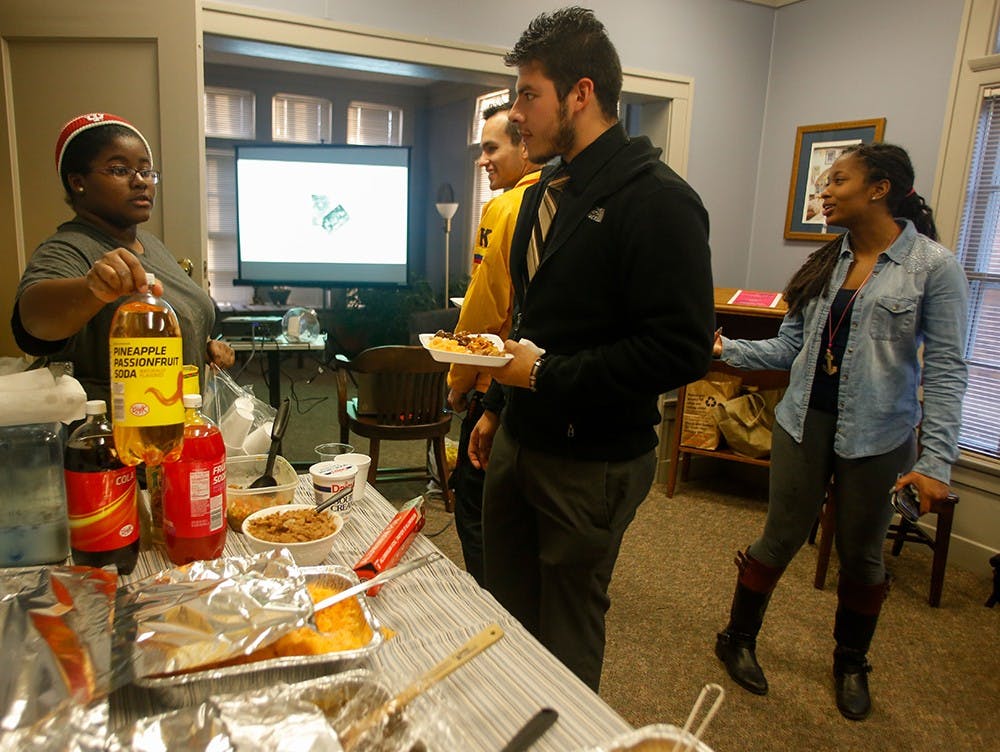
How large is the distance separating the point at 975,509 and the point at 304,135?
6814mm

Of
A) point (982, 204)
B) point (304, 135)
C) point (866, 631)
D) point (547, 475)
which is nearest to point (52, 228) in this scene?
point (547, 475)

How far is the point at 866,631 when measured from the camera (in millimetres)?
2000

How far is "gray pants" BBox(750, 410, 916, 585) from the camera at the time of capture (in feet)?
6.10

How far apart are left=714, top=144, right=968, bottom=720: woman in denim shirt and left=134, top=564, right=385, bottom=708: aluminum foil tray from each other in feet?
5.07

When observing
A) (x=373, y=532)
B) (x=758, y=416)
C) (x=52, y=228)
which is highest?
(x=52, y=228)

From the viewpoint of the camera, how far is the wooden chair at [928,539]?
2.55 m

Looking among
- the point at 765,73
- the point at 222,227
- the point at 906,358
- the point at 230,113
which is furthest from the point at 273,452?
the point at 230,113

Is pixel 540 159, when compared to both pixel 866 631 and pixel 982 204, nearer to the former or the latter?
pixel 866 631

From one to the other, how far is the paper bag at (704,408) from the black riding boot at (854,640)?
161cm

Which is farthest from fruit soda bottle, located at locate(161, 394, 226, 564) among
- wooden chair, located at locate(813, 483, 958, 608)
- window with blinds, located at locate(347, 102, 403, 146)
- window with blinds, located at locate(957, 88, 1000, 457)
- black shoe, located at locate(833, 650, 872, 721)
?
window with blinds, located at locate(347, 102, 403, 146)

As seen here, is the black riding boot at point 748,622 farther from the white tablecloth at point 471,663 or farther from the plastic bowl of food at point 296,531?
the plastic bowl of food at point 296,531

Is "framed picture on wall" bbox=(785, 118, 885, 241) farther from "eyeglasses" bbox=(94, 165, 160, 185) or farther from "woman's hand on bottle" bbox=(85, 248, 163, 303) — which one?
"woman's hand on bottle" bbox=(85, 248, 163, 303)

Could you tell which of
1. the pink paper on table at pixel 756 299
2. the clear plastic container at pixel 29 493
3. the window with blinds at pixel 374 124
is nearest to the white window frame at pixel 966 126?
the pink paper on table at pixel 756 299

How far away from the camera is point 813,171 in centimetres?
369
